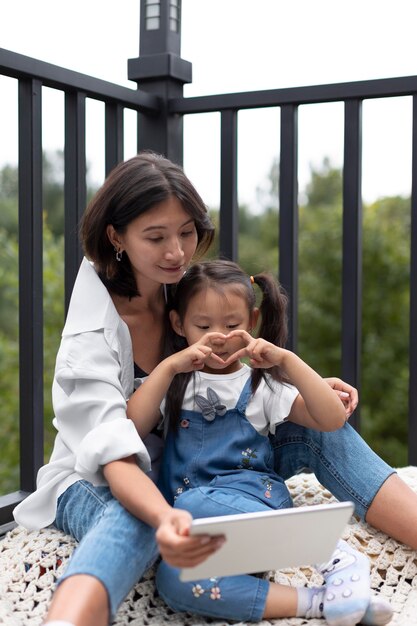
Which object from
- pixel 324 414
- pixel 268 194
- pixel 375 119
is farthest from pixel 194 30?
pixel 324 414

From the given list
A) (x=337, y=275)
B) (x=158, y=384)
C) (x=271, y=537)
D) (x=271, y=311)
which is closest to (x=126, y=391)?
(x=158, y=384)

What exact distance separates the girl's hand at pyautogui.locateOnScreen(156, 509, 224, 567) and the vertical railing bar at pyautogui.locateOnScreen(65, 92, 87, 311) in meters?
0.83

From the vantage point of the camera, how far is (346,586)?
1376 millimetres

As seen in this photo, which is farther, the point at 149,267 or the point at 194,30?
the point at 194,30

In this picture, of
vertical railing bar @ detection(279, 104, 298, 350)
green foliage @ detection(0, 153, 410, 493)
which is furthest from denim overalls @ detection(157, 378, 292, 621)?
green foliage @ detection(0, 153, 410, 493)

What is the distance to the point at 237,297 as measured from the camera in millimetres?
1586

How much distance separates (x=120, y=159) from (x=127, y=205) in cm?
51

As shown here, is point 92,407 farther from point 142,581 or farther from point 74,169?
point 74,169

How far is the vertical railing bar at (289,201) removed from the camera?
203cm

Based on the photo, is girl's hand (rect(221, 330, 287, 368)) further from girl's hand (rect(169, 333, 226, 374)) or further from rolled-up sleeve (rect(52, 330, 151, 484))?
rolled-up sleeve (rect(52, 330, 151, 484))

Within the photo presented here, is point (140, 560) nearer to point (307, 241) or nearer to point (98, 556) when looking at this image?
point (98, 556)

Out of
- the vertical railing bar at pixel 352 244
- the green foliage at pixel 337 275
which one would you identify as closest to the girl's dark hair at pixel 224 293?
Answer: the vertical railing bar at pixel 352 244

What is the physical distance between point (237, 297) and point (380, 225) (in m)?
10.3

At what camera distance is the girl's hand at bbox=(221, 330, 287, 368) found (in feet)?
4.91
